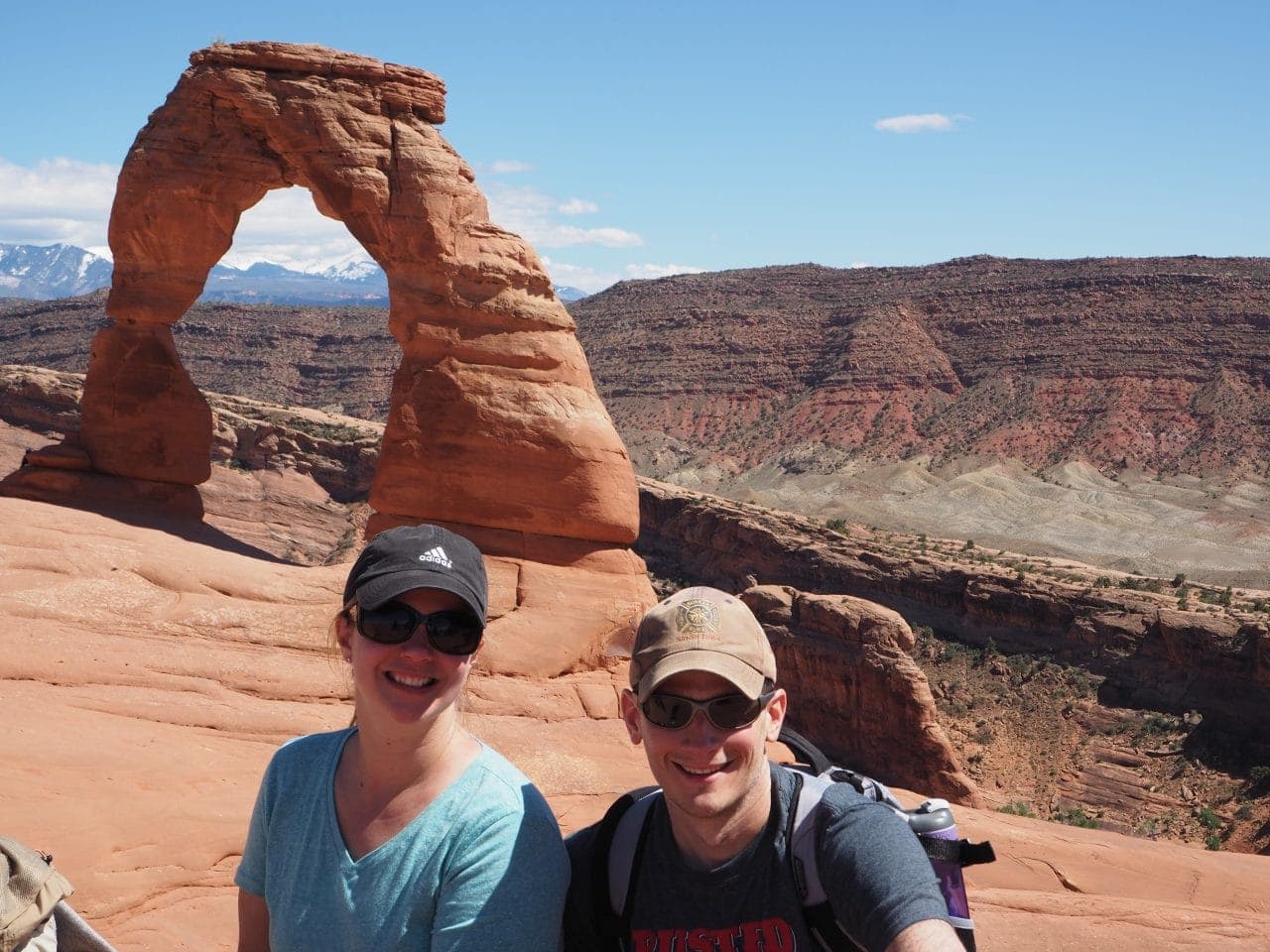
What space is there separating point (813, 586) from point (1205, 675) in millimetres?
11852

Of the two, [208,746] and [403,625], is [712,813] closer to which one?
[403,625]

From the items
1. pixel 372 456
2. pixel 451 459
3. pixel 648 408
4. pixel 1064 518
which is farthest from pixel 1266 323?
pixel 451 459

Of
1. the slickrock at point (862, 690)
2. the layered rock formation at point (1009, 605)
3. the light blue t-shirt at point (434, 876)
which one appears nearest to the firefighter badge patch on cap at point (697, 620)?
the light blue t-shirt at point (434, 876)

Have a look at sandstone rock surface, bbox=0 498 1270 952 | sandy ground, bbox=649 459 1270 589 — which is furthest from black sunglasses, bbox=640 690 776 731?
sandy ground, bbox=649 459 1270 589

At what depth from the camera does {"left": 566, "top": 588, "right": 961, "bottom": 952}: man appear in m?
2.92

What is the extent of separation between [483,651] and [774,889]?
362 inches

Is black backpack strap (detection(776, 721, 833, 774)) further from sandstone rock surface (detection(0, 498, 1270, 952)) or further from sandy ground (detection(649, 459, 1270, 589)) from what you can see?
sandy ground (detection(649, 459, 1270, 589))

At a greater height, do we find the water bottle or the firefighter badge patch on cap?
the firefighter badge patch on cap

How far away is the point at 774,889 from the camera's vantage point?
2965 millimetres

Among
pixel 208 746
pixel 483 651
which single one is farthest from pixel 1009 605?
pixel 208 746

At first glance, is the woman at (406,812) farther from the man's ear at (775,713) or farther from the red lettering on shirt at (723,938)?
the man's ear at (775,713)

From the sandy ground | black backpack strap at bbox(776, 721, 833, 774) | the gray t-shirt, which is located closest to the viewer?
the gray t-shirt

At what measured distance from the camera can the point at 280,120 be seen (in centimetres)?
1433

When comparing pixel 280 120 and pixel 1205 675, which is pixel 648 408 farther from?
pixel 280 120
